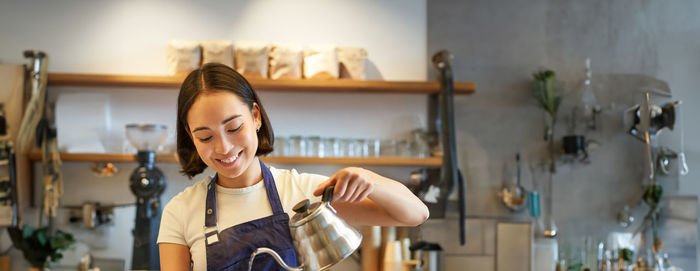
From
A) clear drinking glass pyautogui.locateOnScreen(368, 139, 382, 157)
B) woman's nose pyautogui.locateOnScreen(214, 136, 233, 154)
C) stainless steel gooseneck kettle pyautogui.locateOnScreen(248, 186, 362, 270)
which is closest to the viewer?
stainless steel gooseneck kettle pyautogui.locateOnScreen(248, 186, 362, 270)

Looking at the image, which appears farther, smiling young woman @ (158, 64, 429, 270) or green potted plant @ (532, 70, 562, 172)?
green potted plant @ (532, 70, 562, 172)

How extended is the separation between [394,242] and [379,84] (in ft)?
2.64

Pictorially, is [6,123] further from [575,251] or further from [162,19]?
[575,251]

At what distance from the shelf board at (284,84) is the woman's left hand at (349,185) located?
1.97m

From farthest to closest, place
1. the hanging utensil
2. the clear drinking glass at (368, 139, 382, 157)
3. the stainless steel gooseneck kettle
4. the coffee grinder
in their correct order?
the clear drinking glass at (368, 139, 382, 157) < the hanging utensil < the coffee grinder < the stainless steel gooseneck kettle

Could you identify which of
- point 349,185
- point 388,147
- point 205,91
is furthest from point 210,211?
point 388,147

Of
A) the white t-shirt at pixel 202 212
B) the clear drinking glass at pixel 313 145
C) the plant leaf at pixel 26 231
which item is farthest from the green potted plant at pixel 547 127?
the plant leaf at pixel 26 231

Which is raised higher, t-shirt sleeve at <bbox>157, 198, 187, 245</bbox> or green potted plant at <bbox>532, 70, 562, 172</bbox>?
green potted plant at <bbox>532, 70, 562, 172</bbox>

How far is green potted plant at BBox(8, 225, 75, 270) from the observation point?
3178mm

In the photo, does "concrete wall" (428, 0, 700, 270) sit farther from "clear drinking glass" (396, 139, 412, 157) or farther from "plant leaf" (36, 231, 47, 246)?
"plant leaf" (36, 231, 47, 246)

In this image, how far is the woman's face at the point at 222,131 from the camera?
4.47 ft

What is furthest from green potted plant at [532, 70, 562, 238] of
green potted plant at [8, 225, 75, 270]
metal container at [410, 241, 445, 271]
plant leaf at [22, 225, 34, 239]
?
plant leaf at [22, 225, 34, 239]

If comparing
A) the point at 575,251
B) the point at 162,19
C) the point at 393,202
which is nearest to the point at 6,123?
the point at 162,19

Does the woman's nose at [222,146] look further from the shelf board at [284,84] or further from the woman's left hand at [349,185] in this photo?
the shelf board at [284,84]
